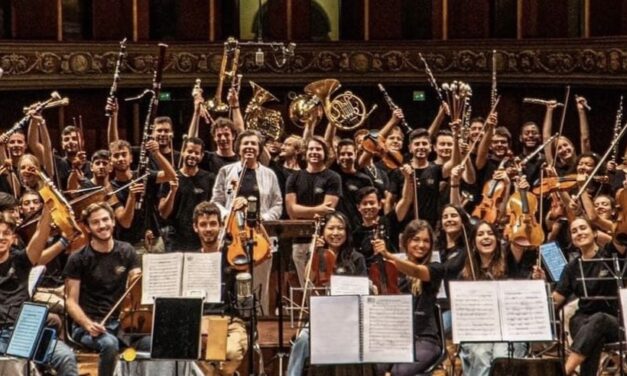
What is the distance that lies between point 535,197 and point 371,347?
3.57 metres

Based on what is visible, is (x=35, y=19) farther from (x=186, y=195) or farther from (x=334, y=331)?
(x=334, y=331)

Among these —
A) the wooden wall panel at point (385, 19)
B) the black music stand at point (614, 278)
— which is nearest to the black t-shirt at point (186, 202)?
the black music stand at point (614, 278)

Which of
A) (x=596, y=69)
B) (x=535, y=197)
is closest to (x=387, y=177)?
(x=535, y=197)

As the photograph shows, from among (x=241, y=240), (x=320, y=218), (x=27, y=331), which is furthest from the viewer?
(x=320, y=218)

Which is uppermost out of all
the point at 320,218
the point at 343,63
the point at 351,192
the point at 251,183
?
the point at 343,63

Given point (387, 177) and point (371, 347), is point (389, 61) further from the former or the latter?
point (371, 347)

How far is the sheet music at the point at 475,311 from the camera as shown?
8.52 meters

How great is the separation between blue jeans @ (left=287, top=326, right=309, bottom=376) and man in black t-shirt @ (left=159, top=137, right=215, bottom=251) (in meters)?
2.01

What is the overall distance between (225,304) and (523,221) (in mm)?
2771

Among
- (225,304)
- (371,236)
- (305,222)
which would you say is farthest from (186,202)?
(225,304)

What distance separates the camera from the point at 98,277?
9.35 meters

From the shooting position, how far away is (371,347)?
8500 millimetres

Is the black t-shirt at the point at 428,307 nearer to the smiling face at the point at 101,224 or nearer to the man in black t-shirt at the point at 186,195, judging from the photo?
the smiling face at the point at 101,224

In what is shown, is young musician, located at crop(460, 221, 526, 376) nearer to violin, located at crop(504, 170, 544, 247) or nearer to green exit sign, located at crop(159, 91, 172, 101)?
violin, located at crop(504, 170, 544, 247)
